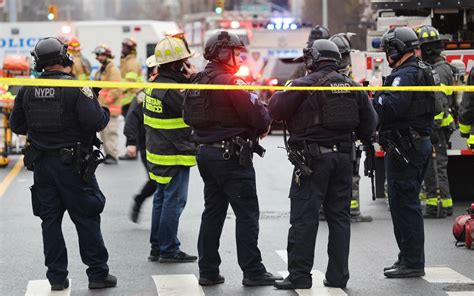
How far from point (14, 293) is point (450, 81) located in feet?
18.8

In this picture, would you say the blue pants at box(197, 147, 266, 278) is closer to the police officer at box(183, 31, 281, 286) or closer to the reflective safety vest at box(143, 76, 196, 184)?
the police officer at box(183, 31, 281, 286)

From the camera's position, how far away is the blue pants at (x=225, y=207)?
9.42 metres

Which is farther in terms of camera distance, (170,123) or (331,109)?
(170,123)

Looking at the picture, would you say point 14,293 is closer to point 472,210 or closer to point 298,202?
point 298,202

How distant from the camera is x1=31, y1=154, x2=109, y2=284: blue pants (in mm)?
9320

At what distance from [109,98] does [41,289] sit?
35.6 ft

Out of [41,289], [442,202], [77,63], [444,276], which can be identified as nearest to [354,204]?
[442,202]

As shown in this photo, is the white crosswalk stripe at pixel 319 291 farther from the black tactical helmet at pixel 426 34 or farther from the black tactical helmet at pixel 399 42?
the black tactical helmet at pixel 426 34

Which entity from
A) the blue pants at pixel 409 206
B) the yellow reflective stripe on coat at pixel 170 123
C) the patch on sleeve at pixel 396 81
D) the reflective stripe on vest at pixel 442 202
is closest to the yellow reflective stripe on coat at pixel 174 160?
the yellow reflective stripe on coat at pixel 170 123

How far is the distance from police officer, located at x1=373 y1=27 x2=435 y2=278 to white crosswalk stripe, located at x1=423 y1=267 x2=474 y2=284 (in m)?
0.12

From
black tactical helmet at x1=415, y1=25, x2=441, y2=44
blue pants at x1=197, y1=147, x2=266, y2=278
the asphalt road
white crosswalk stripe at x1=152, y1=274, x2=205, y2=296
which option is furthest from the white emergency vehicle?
blue pants at x1=197, y1=147, x2=266, y2=278

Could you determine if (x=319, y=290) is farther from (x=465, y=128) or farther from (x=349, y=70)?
(x=349, y=70)

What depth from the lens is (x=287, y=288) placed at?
30.5 feet

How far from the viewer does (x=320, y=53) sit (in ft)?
30.6
